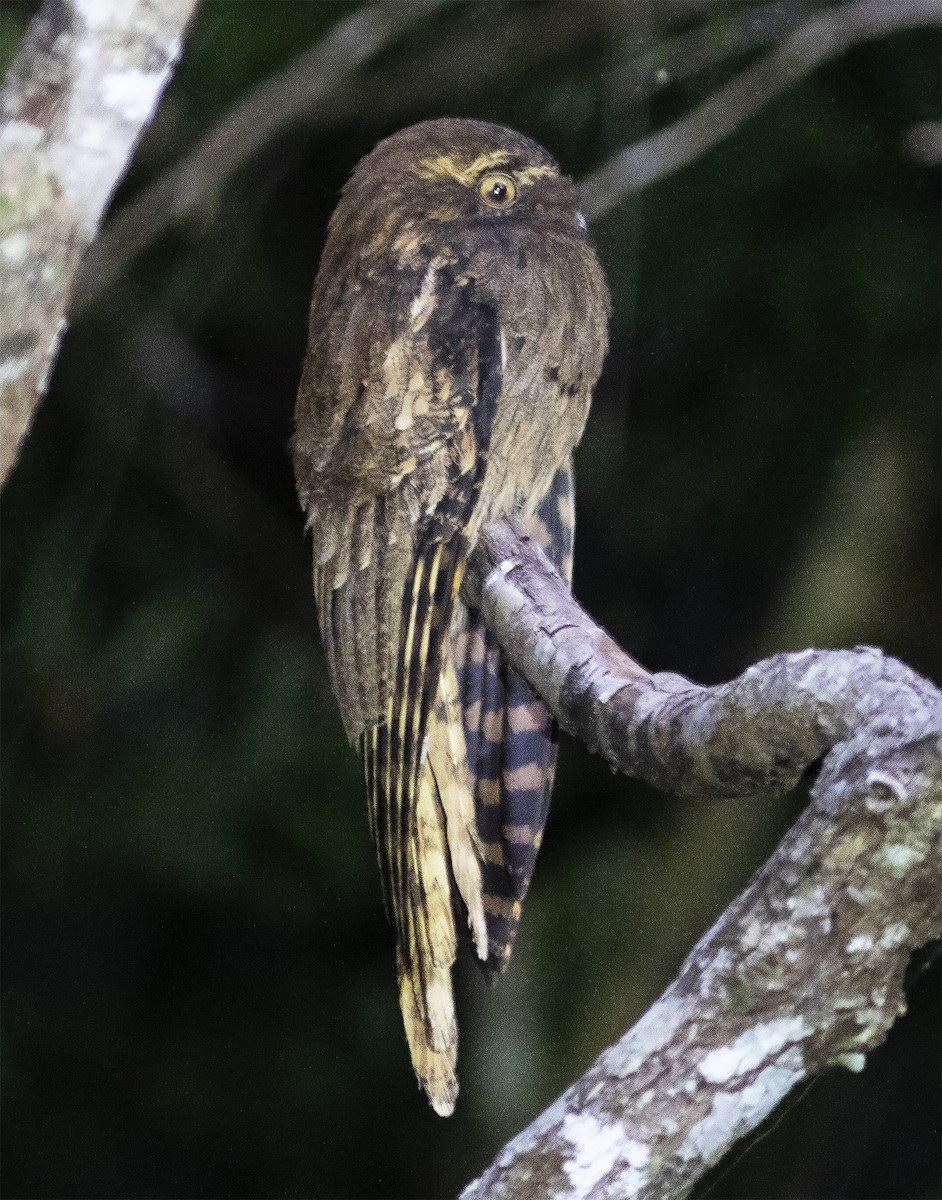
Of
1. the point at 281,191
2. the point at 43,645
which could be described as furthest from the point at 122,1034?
the point at 281,191

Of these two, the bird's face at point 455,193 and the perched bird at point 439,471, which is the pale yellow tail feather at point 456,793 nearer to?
the perched bird at point 439,471

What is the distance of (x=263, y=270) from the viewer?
1.85 metres

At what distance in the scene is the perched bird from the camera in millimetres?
1480

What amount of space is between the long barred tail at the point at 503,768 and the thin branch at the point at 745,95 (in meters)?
0.46

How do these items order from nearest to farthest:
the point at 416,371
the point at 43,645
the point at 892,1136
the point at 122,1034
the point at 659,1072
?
the point at 659,1072 → the point at 416,371 → the point at 892,1136 → the point at 122,1034 → the point at 43,645

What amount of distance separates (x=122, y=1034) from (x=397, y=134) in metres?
1.23

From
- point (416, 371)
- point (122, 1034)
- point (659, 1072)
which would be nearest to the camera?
point (659, 1072)

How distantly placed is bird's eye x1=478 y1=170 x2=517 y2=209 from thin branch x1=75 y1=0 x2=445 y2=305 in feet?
1.49

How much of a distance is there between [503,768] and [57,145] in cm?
86

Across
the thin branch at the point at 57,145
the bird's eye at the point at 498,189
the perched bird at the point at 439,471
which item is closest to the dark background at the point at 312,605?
the perched bird at the point at 439,471

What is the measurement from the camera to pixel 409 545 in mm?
1482

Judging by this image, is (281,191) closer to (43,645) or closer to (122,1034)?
(43,645)

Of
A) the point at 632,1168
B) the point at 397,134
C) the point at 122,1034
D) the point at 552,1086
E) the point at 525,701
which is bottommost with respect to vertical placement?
the point at 552,1086

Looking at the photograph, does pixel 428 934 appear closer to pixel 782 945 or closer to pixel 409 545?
pixel 409 545
